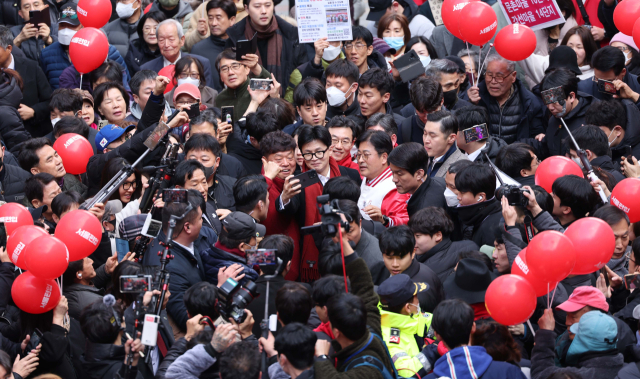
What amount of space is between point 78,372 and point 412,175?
8.78 ft

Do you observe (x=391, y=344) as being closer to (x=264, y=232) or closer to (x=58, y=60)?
(x=264, y=232)

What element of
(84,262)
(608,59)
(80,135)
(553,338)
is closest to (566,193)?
(553,338)

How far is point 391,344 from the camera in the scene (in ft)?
13.4

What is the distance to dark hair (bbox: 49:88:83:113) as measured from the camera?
7.24m

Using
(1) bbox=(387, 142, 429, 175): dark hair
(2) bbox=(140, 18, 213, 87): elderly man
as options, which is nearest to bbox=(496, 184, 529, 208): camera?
(1) bbox=(387, 142, 429, 175): dark hair

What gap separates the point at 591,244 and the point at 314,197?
6.75 ft

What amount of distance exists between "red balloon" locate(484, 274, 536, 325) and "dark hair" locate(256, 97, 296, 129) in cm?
308

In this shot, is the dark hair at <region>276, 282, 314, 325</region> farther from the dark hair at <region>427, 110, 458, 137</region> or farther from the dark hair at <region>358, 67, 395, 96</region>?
the dark hair at <region>358, 67, 395, 96</region>

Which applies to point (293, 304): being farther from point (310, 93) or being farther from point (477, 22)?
point (477, 22)

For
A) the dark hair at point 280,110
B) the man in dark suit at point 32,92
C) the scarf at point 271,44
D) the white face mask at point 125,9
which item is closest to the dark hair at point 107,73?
the man in dark suit at point 32,92

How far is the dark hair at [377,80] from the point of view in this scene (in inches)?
275

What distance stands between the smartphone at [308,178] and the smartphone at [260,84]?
1988mm

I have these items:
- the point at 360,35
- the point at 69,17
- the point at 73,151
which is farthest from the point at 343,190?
the point at 69,17

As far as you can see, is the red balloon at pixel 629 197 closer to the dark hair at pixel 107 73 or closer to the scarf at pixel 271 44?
the scarf at pixel 271 44
